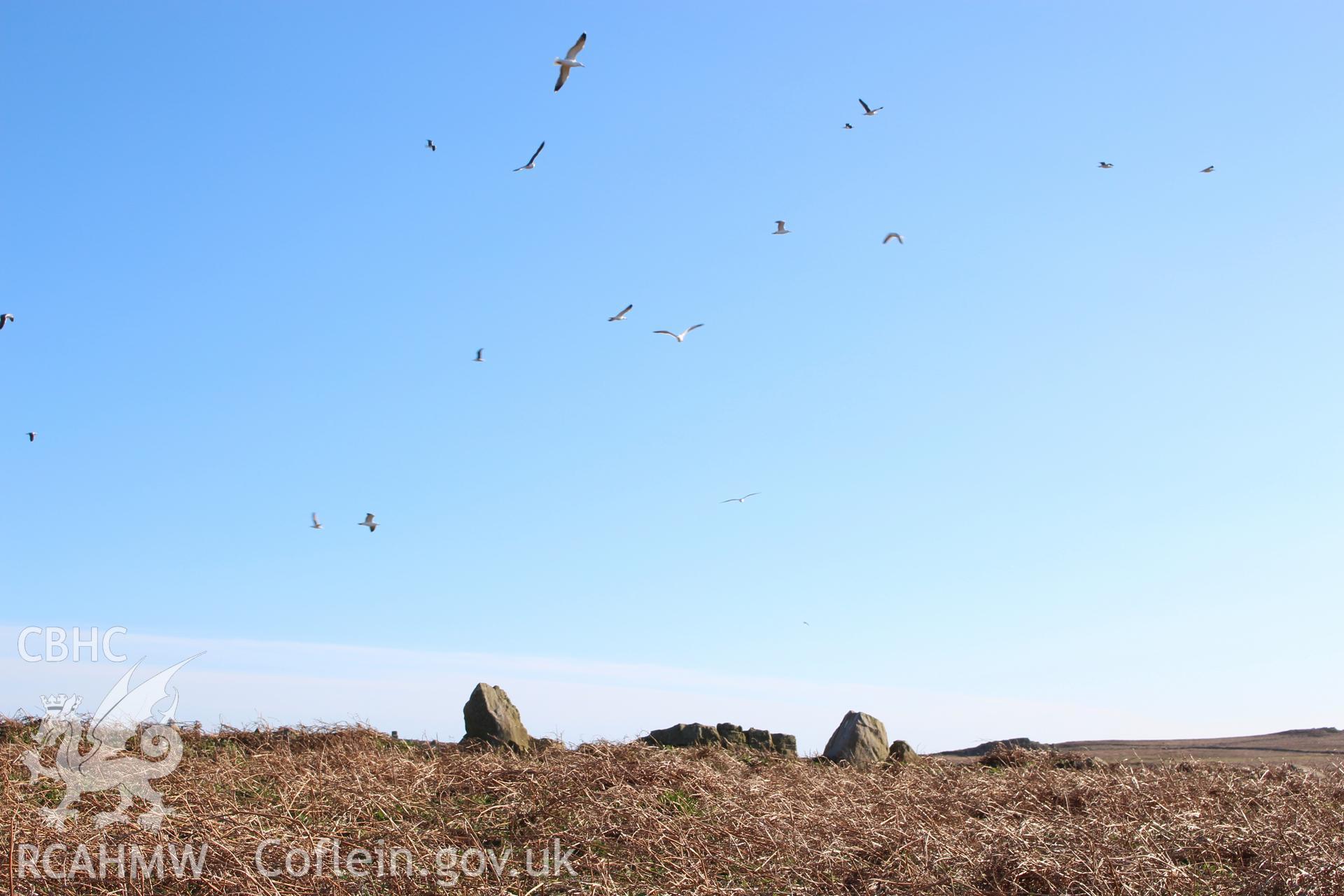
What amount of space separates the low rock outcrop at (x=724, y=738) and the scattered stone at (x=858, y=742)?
0.73 m

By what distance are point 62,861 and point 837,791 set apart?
25.3 feet

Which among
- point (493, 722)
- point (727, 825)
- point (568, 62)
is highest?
point (568, 62)

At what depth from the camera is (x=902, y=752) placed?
18.4 m

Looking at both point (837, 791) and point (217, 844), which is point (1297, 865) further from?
point (217, 844)

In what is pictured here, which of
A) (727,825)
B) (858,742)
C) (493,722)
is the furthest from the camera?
(858,742)

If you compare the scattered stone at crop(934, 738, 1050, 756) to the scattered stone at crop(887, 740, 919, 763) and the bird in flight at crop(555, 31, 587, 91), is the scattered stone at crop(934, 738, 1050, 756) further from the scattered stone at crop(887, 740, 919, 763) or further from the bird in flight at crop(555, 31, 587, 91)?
the bird in flight at crop(555, 31, 587, 91)

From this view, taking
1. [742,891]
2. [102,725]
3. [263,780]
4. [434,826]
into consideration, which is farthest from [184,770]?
[742,891]

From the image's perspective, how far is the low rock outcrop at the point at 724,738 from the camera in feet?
58.0

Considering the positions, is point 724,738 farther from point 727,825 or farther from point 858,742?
point 727,825

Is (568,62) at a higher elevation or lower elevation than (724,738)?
higher

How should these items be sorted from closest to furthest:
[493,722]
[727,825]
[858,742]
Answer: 1. [727,825]
2. [493,722]
3. [858,742]

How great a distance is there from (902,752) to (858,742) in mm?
1098

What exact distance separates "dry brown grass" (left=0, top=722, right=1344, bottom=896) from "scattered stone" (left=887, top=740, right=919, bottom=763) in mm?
4504

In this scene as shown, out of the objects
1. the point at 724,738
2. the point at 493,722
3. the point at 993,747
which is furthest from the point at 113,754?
the point at 993,747
